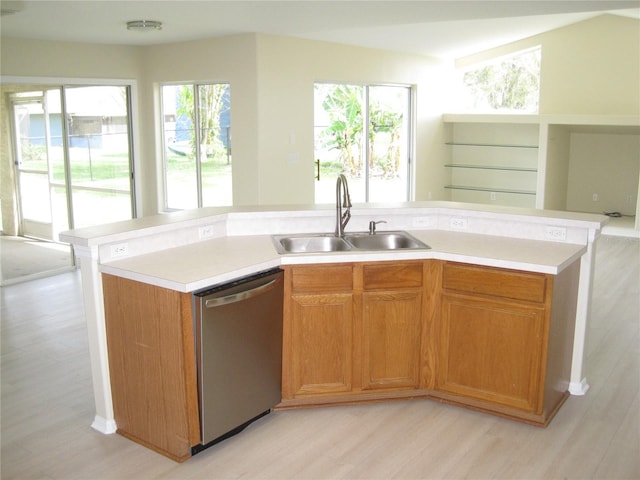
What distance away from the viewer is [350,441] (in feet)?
9.54

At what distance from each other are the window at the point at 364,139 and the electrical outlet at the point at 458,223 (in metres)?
3.73

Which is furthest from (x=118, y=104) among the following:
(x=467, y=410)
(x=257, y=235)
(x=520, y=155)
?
(x=520, y=155)

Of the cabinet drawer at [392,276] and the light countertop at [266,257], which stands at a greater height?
the light countertop at [266,257]

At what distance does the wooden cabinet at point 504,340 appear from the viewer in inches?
116

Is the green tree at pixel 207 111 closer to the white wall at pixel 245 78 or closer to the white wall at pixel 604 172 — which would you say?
the white wall at pixel 245 78

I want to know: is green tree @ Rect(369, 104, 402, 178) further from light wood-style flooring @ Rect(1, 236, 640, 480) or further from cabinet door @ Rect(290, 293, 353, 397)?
cabinet door @ Rect(290, 293, 353, 397)

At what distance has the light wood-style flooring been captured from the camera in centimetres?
266

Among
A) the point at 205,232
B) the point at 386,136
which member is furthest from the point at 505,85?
the point at 205,232

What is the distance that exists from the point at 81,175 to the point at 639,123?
6.55m

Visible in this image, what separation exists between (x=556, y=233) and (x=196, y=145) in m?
4.68

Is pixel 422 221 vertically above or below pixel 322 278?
above

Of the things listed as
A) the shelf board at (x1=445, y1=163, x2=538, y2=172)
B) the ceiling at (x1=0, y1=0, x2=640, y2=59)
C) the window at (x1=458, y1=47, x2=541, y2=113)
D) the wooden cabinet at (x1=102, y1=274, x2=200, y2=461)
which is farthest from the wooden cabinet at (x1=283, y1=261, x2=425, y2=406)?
the window at (x1=458, y1=47, x2=541, y2=113)

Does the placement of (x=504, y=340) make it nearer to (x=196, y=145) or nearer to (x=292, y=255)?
(x=292, y=255)

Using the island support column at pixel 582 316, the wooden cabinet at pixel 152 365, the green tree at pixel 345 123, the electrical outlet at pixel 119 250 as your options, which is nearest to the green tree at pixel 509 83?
the green tree at pixel 345 123
